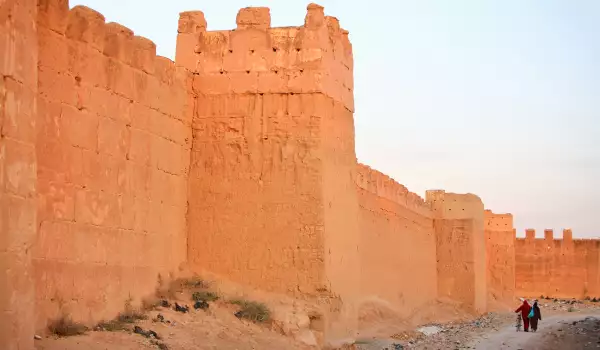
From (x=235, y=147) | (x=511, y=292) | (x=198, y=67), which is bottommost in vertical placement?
(x=511, y=292)

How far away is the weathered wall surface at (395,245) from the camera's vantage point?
17.9 meters

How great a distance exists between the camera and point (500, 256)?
31.1 meters

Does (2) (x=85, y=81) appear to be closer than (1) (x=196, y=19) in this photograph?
Yes

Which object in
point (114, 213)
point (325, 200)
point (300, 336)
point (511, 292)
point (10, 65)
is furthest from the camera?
point (511, 292)

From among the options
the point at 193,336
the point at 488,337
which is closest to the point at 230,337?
the point at 193,336

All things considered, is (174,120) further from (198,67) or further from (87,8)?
(87,8)

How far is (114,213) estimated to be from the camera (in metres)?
9.76

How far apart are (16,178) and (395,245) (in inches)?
553

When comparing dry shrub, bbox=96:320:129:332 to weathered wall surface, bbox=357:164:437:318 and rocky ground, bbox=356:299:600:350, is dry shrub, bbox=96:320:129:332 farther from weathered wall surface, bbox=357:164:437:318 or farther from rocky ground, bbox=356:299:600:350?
weathered wall surface, bbox=357:164:437:318

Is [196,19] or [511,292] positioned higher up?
[196,19]

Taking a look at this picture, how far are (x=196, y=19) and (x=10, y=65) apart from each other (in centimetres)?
568

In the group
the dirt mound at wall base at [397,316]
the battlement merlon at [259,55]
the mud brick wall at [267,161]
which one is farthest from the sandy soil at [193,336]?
the dirt mound at wall base at [397,316]

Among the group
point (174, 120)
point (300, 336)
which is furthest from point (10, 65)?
point (300, 336)

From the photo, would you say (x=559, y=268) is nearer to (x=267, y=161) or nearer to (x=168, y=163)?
(x=267, y=161)
